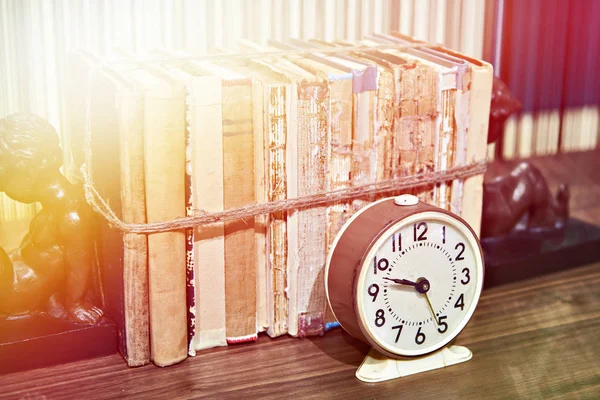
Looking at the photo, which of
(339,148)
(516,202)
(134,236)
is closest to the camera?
(134,236)

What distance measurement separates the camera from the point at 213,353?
4.53 feet

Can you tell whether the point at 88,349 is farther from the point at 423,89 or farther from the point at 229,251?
the point at 423,89

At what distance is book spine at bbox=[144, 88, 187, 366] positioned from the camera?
124 centimetres

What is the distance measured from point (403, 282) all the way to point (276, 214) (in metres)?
0.22

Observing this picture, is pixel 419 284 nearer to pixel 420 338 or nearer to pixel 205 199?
pixel 420 338

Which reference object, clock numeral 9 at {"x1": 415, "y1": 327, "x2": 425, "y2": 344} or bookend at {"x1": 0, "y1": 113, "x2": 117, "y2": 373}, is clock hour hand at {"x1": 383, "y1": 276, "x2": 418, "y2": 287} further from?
bookend at {"x1": 0, "y1": 113, "x2": 117, "y2": 373}

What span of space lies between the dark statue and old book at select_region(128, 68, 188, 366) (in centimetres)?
63

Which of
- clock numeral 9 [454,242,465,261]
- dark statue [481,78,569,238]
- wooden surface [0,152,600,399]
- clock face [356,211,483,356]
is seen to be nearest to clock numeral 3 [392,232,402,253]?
clock face [356,211,483,356]

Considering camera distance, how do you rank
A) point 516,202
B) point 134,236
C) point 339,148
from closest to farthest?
point 134,236, point 339,148, point 516,202

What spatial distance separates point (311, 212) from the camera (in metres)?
1.37

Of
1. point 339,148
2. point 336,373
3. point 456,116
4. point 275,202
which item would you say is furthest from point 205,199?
point 456,116

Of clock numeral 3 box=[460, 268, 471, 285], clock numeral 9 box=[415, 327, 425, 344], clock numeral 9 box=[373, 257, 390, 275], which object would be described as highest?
clock numeral 9 box=[373, 257, 390, 275]

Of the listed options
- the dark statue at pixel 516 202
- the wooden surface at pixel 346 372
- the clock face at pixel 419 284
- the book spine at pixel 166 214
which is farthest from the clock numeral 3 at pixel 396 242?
the dark statue at pixel 516 202

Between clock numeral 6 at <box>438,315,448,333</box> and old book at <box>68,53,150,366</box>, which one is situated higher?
old book at <box>68,53,150,366</box>
